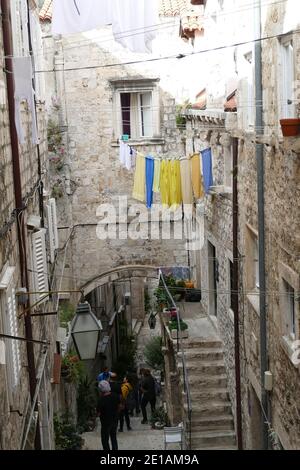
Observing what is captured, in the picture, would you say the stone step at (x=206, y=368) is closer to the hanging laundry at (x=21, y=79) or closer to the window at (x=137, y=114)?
the hanging laundry at (x=21, y=79)

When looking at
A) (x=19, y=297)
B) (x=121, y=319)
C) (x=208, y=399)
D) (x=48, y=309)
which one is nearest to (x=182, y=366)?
(x=208, y=399)

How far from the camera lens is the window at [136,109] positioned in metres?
19.1

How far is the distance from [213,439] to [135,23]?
810 centimetres

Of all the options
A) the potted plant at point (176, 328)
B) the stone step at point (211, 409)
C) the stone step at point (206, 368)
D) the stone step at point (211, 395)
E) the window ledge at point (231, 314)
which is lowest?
the stone step at point (211, 409)

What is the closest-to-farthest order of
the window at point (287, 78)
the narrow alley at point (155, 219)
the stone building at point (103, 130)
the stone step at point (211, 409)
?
the window at point (287, 78), the narrow alley at point (155, 219), the stone step at point (211, 409), the stone building at point (103, 130)

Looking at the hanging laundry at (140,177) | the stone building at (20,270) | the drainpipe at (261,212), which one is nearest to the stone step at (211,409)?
the drainpipe at (261,212)

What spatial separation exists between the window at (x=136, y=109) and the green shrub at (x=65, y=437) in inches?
337

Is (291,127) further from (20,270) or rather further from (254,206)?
(20,270)

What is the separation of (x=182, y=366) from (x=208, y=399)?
911 mm

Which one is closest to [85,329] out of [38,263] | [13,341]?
[38,263]

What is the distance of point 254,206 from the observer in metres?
11.3

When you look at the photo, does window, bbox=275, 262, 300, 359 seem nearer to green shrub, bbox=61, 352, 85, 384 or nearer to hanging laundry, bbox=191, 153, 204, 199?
hanging laundry, bbox=191, 153, 204, 199

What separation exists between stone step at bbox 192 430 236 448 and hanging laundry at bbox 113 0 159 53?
24.7 ft

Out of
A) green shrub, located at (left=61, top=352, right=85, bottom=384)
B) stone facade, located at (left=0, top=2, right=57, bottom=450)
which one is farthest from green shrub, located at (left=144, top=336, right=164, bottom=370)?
stone facade, located at (left=0, top=2, right=57, bottom=450)
